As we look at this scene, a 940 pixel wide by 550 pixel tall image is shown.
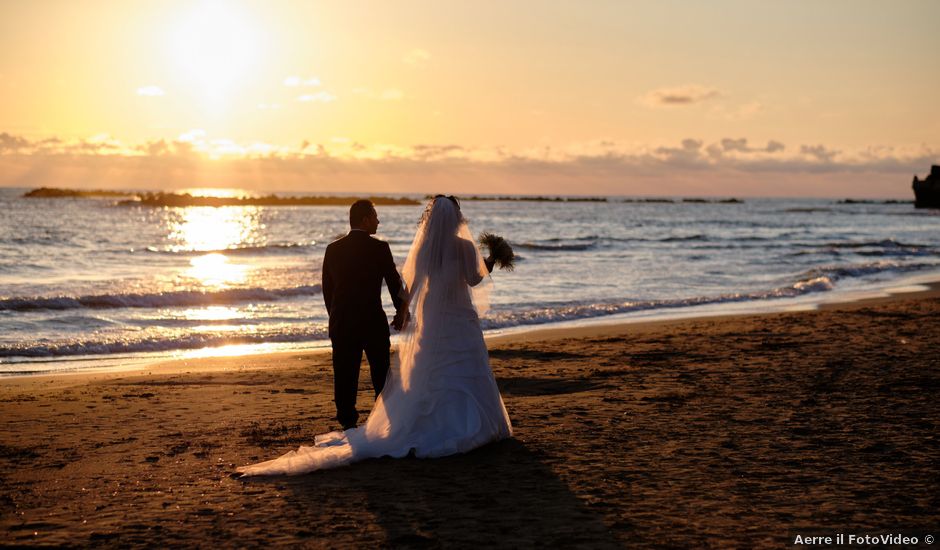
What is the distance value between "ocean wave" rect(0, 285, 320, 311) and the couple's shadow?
14.6 m

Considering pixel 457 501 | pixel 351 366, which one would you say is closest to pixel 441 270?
pixel 351 366

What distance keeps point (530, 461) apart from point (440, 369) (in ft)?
3.34

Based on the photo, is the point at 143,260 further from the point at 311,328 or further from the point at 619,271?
the point at 311,328

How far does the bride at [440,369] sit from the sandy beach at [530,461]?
211 millimetres

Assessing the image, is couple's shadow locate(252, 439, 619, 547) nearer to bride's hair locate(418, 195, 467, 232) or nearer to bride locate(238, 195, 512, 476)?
bride locate(238, 195, 512, 476)

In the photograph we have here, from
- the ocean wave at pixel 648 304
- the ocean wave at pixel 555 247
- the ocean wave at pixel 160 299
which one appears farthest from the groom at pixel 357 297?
the ocean wave at pixel 555 247

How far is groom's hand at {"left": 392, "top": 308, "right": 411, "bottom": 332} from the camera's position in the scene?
24.0ft

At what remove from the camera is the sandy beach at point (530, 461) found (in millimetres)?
5223

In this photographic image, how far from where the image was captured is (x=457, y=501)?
5738 millimetres

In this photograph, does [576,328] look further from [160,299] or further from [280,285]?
[280,285]

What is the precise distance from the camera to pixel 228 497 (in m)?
5.87

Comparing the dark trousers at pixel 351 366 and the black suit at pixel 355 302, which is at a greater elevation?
the black suit at pixel 355 302

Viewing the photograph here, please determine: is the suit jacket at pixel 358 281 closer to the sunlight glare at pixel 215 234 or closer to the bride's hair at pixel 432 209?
the bride's hair at pixel 432 209

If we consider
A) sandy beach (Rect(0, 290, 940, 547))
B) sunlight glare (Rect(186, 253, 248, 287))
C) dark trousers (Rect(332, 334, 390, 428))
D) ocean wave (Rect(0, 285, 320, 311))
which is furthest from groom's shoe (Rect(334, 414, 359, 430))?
sunlight glare (Rect(186, 253, 248, 287))
